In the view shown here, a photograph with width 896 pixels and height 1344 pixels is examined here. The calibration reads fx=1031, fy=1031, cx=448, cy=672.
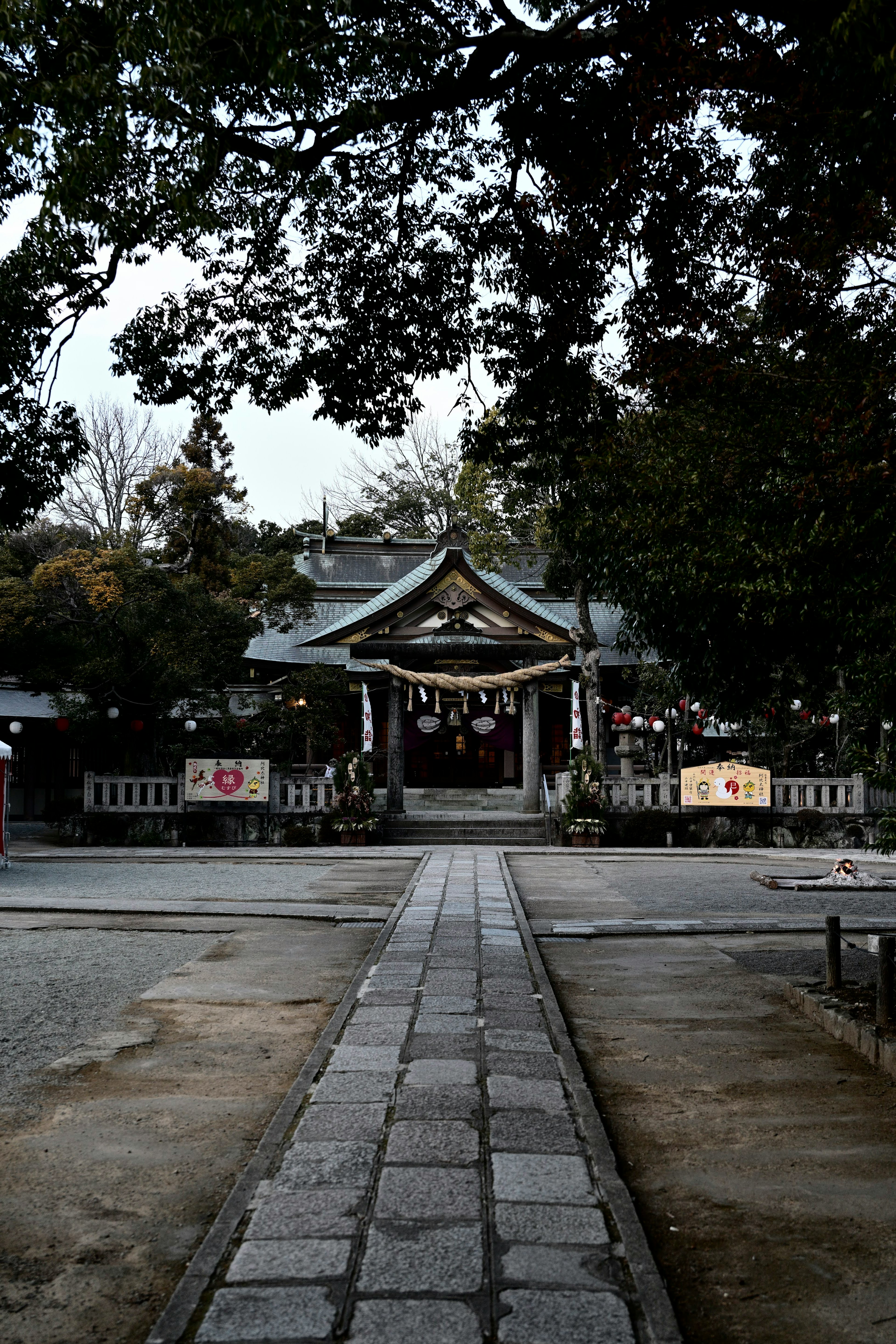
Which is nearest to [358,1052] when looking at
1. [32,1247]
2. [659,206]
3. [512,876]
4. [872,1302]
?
[32,1247]

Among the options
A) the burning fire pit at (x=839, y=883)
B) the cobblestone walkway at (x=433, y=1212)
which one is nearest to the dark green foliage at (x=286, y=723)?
the burning fire pit at (x=839, y=883)

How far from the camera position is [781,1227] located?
129 inches

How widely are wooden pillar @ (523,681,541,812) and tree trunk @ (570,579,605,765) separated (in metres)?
1.50

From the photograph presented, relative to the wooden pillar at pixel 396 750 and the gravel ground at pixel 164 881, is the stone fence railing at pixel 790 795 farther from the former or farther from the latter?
the gravel ground at pixel 164 881

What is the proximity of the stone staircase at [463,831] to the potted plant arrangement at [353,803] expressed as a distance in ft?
2.23

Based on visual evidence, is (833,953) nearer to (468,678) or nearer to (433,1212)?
(433,1212)

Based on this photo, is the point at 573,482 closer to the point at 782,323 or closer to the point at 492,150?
the point at 782,323

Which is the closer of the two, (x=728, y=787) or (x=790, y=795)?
(x=728, y=787)

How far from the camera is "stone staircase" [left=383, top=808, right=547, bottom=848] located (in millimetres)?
20562

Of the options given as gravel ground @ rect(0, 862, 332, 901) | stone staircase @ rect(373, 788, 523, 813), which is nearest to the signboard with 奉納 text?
stone staircase @ rect(373, 788, 523, 813)

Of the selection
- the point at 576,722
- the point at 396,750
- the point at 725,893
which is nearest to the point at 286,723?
the point at 396,750

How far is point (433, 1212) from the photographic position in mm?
3119

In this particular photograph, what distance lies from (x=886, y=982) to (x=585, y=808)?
14.6m

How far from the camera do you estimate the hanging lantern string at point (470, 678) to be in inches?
867
